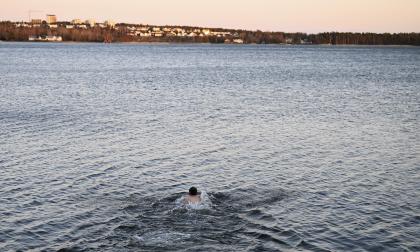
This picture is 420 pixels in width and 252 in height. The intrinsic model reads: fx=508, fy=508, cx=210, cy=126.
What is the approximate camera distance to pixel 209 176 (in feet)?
116

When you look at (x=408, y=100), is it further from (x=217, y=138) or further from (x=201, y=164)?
(x=201, y=164)

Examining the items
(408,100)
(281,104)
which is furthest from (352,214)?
(408,100)

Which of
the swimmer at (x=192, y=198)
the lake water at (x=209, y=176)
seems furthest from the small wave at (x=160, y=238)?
the swimmer at (x=192, y=198)

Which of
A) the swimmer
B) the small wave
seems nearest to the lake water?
the small wave

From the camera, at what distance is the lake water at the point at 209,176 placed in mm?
24812

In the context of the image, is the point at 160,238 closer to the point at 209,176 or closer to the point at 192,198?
the point at 192,198

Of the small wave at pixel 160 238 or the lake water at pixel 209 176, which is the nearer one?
the small wave at pixel 160 238

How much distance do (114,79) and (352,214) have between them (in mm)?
90105

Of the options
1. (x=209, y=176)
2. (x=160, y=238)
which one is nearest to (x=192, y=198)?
(x=160, y=238)

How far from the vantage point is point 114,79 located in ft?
368

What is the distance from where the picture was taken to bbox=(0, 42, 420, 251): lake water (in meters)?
24.8

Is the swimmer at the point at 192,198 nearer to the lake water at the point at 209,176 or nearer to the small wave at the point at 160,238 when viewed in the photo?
the lake water at the point at 209,176

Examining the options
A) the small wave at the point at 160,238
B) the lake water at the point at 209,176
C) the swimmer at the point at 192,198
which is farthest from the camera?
the swimmer at the point at 192,198

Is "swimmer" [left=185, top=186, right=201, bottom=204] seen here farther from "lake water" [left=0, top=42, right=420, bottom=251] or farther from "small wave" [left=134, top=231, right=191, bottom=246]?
"small wave" [left=134, top=231, right=191, bottom=246]
